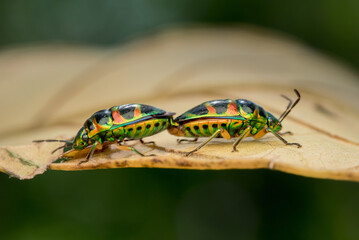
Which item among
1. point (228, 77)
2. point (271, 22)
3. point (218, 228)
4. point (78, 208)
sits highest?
point (271, 22)

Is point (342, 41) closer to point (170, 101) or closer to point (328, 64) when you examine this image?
point (328, 64)

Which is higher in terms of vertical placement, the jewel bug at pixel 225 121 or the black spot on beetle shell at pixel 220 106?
the black spot on beetle shell at pixel 220 106

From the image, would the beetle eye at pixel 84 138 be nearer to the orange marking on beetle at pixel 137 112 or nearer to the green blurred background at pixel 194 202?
the orange marking on beetle at pixel 137 112

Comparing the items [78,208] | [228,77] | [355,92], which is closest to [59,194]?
[78,208]

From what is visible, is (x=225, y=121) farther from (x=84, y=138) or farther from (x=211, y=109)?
(x=84, y=138)

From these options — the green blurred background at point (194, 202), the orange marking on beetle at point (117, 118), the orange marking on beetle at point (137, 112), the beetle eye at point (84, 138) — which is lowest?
the green blurred background at point (194, 202)

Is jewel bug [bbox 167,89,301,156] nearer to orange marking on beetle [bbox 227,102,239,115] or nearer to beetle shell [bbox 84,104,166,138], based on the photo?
orange marking on beetle [bbox 227,102,239,115]

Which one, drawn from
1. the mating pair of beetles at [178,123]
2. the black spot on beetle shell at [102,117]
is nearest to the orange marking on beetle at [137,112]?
the mating pair of beetles at [178,123]

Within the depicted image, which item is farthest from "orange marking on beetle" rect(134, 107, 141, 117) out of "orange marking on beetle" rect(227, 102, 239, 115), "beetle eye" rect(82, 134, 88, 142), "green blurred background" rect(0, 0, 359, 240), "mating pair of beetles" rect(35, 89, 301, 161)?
"green blurred background" rect(0, 0, 359, 240)

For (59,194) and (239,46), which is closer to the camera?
(59,194)
